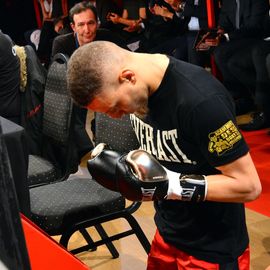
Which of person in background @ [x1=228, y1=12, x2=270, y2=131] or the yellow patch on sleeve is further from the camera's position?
person in background @ [x1=228, y1=12, x2=270, y2=131]

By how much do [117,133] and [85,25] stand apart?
5.99 feet

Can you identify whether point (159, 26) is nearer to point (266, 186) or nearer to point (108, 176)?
point (266, 186)

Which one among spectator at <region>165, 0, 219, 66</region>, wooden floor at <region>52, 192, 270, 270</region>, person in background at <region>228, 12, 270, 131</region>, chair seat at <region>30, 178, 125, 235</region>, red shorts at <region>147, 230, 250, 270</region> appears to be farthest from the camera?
spectator at <region>165, 0, 219, 66</region>

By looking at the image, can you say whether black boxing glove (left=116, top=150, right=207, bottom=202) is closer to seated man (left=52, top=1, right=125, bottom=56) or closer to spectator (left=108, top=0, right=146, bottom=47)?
seated man (left=52, top=1, right=125, bottom=56)

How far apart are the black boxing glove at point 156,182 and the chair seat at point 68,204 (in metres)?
0.81

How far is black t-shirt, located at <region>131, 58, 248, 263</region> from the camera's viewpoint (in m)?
1.29

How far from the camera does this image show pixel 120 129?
226 centimetres

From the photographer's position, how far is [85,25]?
12.7 feet

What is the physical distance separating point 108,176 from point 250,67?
3.65 m

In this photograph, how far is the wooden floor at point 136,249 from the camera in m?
2.57

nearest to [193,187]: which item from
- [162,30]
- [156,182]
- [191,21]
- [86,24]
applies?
[156,182]

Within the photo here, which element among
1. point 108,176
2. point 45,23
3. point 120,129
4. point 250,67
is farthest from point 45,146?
point 45,23

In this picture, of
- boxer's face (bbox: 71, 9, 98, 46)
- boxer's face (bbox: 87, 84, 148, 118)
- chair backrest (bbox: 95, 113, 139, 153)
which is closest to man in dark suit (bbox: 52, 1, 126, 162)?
boxer's face (bbox: 71, 9, 98, 46)

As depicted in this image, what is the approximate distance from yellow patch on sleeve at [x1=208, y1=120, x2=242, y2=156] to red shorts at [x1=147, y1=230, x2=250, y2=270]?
41cm
